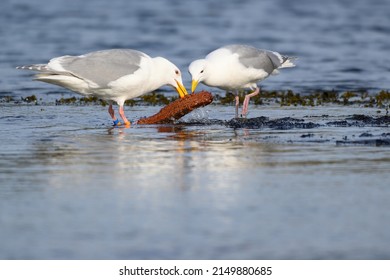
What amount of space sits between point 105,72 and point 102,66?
86mm

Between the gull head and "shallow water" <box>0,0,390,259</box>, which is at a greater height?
the gull head

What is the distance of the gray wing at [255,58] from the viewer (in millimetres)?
12898

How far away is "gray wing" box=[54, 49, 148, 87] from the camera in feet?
37.4

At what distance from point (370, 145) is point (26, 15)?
18.1m

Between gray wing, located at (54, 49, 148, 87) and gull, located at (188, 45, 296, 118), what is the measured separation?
1037 mm

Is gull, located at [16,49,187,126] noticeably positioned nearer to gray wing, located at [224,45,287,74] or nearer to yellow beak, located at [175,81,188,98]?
yellow beak, located at [175,81,188,98]

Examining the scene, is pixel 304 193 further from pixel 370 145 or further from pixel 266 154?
pixel 370 145

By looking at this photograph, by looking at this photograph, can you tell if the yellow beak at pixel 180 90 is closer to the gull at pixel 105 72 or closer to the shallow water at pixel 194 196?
the gull at pixel 105 72

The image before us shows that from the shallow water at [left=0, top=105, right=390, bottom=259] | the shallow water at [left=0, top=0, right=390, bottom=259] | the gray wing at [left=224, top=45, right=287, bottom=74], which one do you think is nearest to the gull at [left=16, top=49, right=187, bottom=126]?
the shallow water at [left=0, top=0, right=390, bottom=259]

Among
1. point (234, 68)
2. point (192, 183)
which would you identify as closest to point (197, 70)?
point (234, 68)

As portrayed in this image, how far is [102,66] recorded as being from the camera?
1145cm

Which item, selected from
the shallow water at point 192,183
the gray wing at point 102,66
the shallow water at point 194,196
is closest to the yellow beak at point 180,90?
the shallow water at point 192,183

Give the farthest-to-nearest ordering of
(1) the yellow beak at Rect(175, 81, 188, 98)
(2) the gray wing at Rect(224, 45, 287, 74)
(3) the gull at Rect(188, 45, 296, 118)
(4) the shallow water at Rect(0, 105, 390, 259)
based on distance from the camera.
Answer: (2) the gray wing at Rect(224, 45, 287, 74), (3) the gull at Rect(188, 45, 296, 118), (1) the yellow beak at Rect(175, 81, 188, 98), (4) the shallow water at Rect(0, 105, 390, 259)
